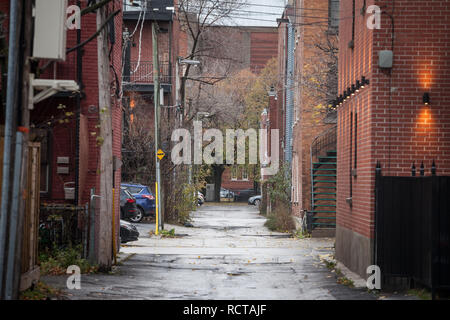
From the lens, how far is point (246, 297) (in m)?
12.3

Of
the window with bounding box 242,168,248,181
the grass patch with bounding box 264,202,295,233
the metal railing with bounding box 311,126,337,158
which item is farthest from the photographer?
the window with bounding box 242,168,248,181

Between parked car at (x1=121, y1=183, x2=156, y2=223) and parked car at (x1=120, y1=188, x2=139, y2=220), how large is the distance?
100 centimetres

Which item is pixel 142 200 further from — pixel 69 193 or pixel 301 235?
pixel 69 193

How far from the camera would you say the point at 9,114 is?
9992mm

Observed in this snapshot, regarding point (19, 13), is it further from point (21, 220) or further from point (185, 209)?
point (185, 209)

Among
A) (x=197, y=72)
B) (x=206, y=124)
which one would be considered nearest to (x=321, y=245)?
(x=197, y=72)

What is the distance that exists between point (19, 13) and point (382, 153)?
23.6 feet

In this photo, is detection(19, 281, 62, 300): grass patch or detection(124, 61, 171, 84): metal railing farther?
detection(124, 61, 171, 84): metal railing

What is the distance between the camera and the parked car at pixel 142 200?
33.9 metres

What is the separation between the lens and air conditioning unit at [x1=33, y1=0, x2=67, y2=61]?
452 inches

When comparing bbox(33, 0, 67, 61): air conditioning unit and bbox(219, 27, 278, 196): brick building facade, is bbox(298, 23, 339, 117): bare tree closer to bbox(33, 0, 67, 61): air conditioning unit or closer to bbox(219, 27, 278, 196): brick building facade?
bbox(33, 0, 67, 61): air conditioning unit

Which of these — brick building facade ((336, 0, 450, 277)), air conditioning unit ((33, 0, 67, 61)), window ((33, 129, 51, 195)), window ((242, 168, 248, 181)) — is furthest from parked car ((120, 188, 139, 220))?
window ((242, 168, 248, 181))

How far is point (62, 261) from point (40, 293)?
4259 mm

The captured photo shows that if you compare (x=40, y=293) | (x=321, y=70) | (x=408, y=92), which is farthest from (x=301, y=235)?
(x=40, y=293)
